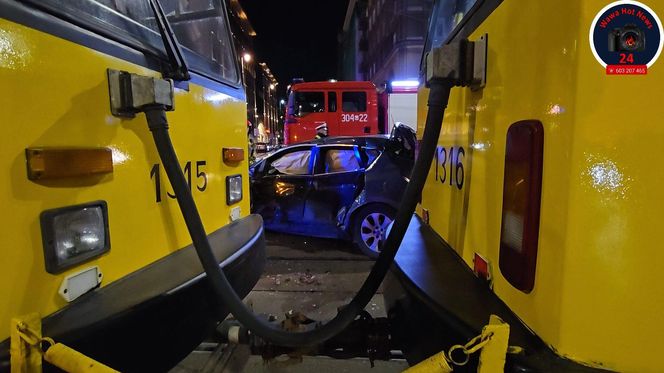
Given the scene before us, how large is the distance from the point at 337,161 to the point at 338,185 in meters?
0.41

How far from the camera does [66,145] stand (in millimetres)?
1427

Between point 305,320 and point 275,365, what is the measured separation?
1.11 metres

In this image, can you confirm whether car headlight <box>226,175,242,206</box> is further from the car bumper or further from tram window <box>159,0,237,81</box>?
tram window <box>159,0,237,81</box>

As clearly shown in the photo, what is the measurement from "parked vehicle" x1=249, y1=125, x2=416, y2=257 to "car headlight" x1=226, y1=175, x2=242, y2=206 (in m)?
2.78

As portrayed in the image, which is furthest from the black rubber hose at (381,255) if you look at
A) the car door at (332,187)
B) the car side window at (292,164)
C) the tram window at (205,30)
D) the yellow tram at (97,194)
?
the car side window at (292,164)

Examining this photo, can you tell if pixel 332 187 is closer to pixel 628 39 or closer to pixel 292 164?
pixel 292 164

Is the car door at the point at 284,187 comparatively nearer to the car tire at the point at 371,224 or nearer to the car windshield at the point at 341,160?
the car windshield at the point at 341,160

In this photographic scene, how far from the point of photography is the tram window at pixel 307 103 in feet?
44.9

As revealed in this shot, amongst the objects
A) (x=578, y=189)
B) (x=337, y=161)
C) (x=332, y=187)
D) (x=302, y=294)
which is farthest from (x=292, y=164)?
(x=578, y=189)

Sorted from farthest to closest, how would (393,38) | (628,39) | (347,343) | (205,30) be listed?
(393,38) < (205,30) < (347,343) < (628,39)

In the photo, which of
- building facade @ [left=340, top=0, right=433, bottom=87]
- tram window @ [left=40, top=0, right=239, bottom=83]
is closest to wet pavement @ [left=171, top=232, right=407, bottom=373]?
tram window @ [left=40, top=0, right=239, bottom=83]

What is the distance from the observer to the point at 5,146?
121 cm

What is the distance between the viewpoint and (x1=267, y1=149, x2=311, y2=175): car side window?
634 cm

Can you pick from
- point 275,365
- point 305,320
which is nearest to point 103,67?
point 305,320
